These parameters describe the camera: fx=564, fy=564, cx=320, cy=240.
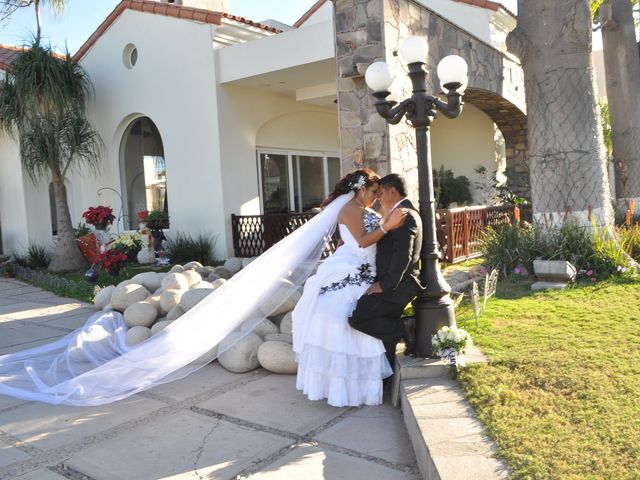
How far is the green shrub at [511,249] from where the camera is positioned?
7469 millimetres

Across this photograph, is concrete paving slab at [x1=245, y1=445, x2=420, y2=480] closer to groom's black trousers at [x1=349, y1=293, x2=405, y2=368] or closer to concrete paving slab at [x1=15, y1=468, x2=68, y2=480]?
groom's black trousers at [x1=349, y1=293, x2=405, y2=368]

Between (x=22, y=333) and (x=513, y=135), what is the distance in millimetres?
11668

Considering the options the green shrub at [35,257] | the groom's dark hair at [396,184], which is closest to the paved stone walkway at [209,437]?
the groom's dark hair at [396,184]

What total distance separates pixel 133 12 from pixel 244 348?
10.0 m

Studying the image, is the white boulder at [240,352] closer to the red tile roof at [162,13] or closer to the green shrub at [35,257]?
the red tile roof at [162,13]

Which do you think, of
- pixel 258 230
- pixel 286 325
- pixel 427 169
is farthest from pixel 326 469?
pixel 258 230

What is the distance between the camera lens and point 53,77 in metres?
11.8

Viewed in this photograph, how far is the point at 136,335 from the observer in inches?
→ 232

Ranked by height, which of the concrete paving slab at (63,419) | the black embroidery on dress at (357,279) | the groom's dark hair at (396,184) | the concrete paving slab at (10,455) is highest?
the groom's dark hair at (396,184)

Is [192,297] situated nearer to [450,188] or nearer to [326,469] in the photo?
[326,469]

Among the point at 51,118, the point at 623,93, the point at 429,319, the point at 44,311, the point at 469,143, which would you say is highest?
the point at 51,118

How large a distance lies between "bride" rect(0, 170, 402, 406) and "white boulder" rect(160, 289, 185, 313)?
0.93 m

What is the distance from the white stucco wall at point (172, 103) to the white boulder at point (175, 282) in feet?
13.8

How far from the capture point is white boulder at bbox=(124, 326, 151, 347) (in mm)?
5851
